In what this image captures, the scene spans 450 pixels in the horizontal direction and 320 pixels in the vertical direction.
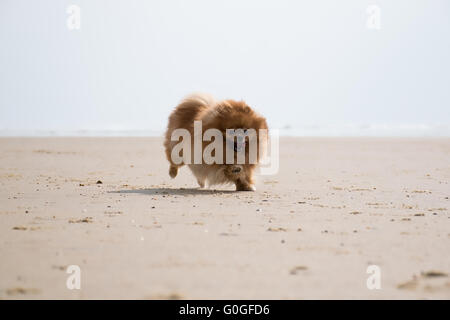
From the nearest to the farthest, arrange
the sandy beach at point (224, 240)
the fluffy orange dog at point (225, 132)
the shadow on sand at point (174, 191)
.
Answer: the sandy beach at point (224, 240) → the shadow on sand at point (174, 191) → the fluffy orange dog at point (225, 132)

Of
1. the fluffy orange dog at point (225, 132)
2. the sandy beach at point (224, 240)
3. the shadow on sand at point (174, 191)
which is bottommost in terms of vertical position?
the sandy beach at point (224, 240)

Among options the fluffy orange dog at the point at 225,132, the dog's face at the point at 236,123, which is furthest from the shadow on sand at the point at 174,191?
the dog's face at the point at 236,123

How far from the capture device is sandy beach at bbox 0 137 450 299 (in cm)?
348

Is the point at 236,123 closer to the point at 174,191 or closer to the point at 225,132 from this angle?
the point at 225,132

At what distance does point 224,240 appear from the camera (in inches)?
183

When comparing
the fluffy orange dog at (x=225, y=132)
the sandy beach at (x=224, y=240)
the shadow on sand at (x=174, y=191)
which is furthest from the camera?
the fluffy orange dog at (x=225, y=132)

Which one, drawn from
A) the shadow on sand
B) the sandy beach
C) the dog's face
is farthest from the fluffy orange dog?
the sandy beach

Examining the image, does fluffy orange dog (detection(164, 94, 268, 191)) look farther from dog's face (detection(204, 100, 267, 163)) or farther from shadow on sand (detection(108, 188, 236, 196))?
shadow on sand (detection(108, 188, 236, 196))

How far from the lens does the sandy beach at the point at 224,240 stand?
348cm

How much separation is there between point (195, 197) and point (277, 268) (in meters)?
3.61

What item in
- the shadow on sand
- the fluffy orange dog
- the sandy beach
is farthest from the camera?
the fluffy orange dog

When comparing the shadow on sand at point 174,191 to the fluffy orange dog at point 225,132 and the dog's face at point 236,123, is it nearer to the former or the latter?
the fluffy orange dog at point 225,132
